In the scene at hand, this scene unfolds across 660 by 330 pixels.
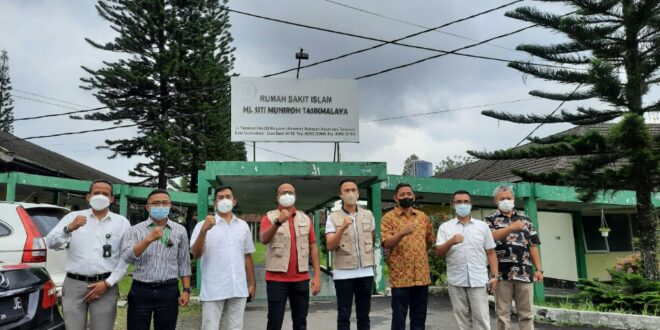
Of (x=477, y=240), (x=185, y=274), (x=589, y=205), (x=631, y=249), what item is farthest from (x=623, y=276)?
(x=631, y=249)

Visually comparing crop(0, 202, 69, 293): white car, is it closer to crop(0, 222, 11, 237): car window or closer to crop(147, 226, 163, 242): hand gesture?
crop(0, 222, 11, 237): car window

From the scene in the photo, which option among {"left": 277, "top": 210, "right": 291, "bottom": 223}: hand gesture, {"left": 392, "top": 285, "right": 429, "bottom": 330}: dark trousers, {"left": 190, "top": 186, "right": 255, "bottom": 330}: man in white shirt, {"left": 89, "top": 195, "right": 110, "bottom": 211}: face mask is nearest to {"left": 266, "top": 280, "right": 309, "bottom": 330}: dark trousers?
{"left": 190, "top": 186, "right": 255, "bottom": 330}: man in white shirt

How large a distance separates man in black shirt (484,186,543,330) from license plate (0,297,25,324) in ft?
11.6

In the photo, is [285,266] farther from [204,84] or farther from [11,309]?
[204,84]

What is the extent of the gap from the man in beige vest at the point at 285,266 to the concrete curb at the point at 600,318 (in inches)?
155

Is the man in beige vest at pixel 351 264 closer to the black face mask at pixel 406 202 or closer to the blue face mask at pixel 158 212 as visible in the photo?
the black face mask at pixel 406 202

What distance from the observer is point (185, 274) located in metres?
3.58

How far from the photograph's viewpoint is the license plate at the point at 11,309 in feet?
8.29

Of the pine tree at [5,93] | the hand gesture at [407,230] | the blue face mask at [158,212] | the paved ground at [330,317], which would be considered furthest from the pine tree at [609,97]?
the pine tree at [5,93]

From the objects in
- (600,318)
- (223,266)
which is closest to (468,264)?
(223,266)

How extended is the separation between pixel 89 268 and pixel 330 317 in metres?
3.88

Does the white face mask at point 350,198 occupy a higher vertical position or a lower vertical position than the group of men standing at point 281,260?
higher

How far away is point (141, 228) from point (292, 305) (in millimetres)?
1285

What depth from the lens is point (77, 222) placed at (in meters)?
3.28
